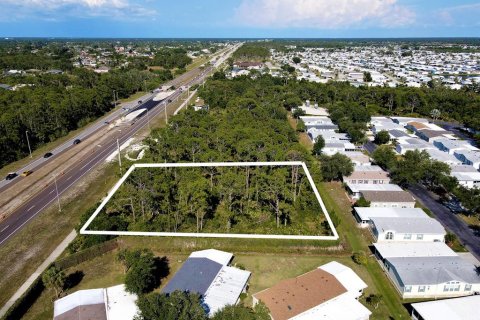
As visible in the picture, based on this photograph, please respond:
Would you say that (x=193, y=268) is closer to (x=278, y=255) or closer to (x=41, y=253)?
(x=278, y=255)

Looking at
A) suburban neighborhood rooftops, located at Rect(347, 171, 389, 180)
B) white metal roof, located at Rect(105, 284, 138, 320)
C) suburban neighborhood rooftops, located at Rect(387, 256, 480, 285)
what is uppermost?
suburban neighborhood rooftops, located at Rect(347, 171, 389, 180)

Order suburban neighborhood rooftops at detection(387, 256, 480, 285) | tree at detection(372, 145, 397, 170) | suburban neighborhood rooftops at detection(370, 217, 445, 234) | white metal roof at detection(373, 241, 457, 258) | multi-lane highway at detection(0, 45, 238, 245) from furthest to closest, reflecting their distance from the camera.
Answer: tree at detection(372, 145, 397, 170) < multi-lane highway at detection(0, 45, 238, 245) < suburban neighborhood rooftops at detection(370, 217, 445, 234) < white metal roof at detection(373, 241, 457, 258) < suburban neighborhood rooftops at detection(387, 256, 480, 285)

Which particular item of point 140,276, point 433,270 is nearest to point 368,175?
point 433,270

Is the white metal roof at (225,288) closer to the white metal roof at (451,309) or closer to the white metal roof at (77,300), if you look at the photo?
the white metal roof at (77,300)

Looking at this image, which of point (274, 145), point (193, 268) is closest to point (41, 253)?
point (193, 268)

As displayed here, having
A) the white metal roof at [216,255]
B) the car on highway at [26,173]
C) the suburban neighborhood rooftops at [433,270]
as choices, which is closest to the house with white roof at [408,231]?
the suburban neighborhood rooftops at [433,270]

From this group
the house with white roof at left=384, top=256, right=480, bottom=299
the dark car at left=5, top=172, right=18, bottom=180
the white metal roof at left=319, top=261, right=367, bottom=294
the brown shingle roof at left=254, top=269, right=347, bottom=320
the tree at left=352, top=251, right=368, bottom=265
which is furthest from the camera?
the dark car at left=5, top=172, right=18, bottom=180

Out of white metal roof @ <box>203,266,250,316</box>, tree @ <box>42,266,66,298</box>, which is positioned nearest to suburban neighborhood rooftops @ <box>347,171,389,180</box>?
white metal roof @ <box>203,266,250,316</box>

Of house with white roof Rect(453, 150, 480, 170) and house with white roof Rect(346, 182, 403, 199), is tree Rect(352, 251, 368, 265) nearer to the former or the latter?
house with white roof Rect(346, 182, 403, 199)
